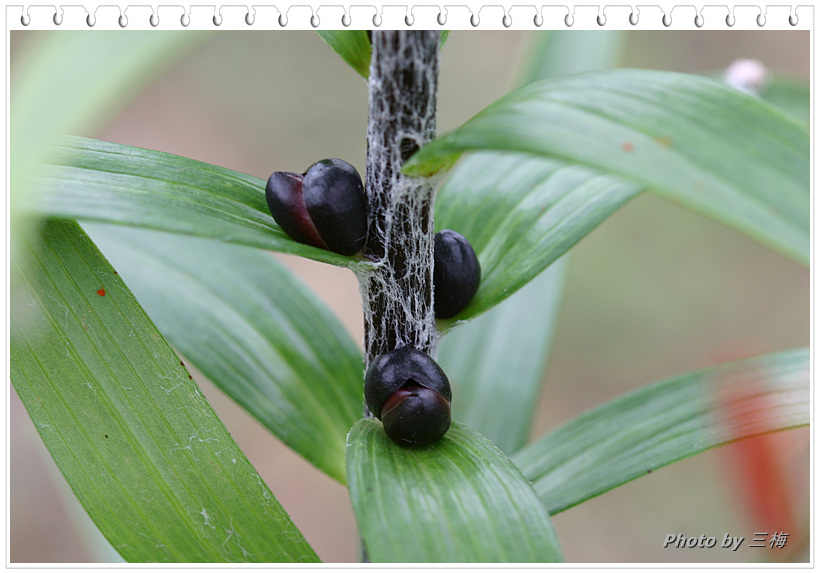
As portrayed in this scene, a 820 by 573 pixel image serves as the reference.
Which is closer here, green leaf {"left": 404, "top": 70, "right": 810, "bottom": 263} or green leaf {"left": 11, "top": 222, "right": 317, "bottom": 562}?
green leaf {"left": 404, "top": 70, "right": 810, "bottom": 263}

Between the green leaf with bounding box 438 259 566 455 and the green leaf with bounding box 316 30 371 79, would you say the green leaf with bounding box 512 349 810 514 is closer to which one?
the green leaf with bounding box 438 259 566 455

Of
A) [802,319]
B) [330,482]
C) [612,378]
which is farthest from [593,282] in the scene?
[330,482]

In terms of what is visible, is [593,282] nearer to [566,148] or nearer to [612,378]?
[612,378]

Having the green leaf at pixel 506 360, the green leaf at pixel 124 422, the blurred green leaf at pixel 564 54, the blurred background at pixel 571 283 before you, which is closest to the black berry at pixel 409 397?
the green leaf at pixel 124 422

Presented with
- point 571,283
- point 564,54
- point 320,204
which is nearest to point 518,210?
point 320,204

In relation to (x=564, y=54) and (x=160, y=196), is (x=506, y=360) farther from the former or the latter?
(x=160, y=196)

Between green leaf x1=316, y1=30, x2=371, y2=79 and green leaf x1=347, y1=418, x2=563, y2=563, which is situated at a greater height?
green leaf x1=316, y1=30, x2=371, y2=79

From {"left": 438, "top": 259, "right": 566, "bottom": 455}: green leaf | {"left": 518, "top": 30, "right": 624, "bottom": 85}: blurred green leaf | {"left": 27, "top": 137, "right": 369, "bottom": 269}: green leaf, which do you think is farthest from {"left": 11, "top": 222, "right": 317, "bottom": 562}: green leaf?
{"left": 518, "top": 30, "right": 624, "bottom": 85}: blurred green leaf
